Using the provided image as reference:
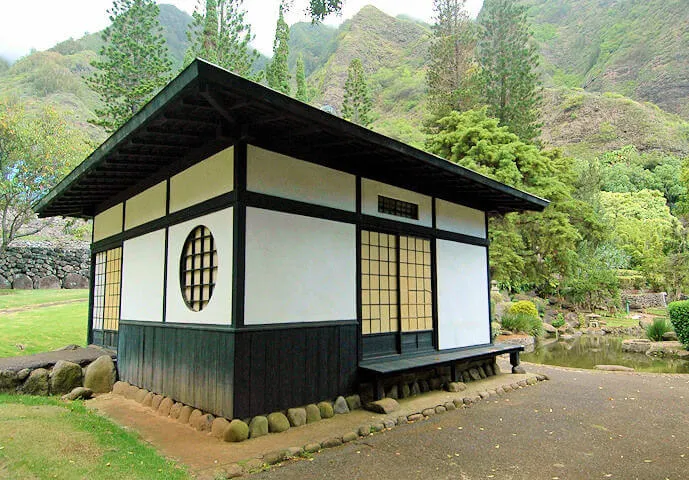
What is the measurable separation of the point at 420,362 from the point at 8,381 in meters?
6.12

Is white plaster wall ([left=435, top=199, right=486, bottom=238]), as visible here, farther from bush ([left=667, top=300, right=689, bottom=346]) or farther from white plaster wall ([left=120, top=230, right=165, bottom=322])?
bush ([left=667, top=300, right=689, bottom=346])

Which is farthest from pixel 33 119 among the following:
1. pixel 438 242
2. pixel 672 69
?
pixel 672 69

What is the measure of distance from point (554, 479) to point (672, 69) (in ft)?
238

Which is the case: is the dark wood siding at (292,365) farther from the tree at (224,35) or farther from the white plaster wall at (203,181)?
the tree at (224,35)

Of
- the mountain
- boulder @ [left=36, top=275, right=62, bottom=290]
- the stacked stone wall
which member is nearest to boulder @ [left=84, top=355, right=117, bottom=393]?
the stacked stone wall

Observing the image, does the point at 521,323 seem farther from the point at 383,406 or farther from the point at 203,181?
the point at 203,181

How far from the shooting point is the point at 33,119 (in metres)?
17.8

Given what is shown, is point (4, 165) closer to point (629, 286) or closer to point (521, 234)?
point (521, 234)

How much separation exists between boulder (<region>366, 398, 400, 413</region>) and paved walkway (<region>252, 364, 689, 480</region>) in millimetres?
381

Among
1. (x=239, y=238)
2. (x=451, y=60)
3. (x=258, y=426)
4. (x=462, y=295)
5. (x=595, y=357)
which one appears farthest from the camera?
(x=451, y=60)

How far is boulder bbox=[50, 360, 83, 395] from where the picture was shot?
6.68m

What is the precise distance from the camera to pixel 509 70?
2352cm

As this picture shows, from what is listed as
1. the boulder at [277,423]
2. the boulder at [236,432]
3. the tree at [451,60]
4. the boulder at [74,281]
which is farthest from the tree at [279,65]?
the boulder at [236,432]

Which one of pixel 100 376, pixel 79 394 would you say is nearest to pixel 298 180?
pixel 79 394
